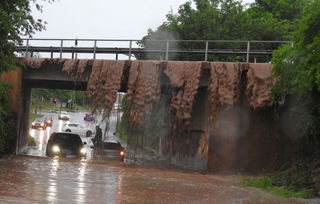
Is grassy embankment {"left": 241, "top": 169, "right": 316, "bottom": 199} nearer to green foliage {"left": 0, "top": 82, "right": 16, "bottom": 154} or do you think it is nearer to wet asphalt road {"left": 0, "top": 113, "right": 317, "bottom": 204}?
wet asphalt road {"left": 0, "top": 113, "right": 317, "bottom": 204}

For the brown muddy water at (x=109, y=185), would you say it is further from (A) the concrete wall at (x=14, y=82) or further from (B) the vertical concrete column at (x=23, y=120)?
(B) the vertical concrete column at (x=23, y=120)

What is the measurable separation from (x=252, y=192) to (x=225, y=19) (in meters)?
22.4

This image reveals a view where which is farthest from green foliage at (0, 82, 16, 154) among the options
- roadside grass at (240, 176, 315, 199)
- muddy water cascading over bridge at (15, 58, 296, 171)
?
roadside grass at (240, 176, 315, 199)

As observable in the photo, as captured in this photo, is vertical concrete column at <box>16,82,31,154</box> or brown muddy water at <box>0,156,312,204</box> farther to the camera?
vertical concrete column at <box>16,82,31,154</box>

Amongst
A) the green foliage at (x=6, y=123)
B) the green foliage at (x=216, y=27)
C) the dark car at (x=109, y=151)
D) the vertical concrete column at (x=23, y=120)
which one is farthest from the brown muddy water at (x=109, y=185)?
the green foliage at (x=216, y=27)

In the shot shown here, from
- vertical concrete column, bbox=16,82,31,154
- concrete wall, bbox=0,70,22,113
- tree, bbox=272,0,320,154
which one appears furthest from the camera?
vertical concrete column, bbox=16,82,31,154

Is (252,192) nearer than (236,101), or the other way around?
(252,192)

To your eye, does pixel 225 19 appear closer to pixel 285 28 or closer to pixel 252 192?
pixel 285 28

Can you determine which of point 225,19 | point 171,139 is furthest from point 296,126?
point 225,19

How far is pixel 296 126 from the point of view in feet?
70.0

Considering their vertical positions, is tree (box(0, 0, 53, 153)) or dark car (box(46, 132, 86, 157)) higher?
tree (box(0, 0, 53, 153))

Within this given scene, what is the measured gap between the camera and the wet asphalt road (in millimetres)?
12205

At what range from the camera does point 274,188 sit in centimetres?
1669

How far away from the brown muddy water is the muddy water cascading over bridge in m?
2.17
